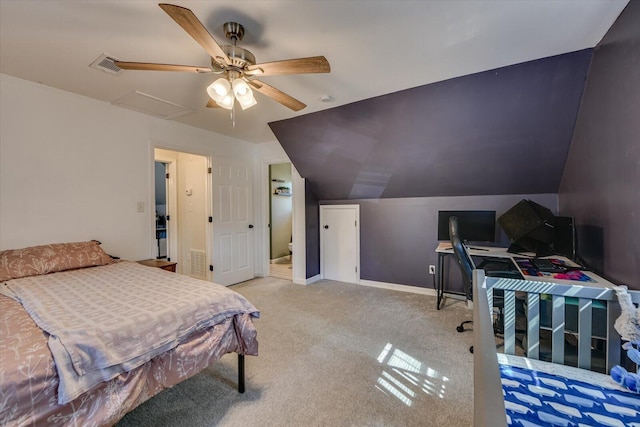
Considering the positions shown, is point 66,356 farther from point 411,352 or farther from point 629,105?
point 629,105

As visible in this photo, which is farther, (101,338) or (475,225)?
(475,225)

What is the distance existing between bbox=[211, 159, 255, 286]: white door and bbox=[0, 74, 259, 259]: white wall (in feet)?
2.73

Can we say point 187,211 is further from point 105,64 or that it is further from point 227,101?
point 227,101

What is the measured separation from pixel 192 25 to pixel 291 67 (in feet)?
1.84

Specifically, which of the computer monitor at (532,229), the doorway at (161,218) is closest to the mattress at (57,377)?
the computer monitor at (532,229)

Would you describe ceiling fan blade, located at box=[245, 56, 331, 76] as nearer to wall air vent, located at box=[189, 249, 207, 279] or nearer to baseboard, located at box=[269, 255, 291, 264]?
wall air vent, located at box=[189, 249, 207, 279]

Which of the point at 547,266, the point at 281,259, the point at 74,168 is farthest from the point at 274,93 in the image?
the point at 281,259

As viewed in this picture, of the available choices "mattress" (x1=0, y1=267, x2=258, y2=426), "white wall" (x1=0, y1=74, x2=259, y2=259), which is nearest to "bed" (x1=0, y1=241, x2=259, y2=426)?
"mattress" (x1=0, y1=267, x2=258, y2=426)

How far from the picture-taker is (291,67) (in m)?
1.63

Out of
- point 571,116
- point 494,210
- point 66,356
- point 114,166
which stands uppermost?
point 571,116

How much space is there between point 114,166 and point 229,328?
247cm

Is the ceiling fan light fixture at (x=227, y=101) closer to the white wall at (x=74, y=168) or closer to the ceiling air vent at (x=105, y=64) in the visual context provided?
the ceiling air vent at (x=105, y=64)

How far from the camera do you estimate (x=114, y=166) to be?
2969mm

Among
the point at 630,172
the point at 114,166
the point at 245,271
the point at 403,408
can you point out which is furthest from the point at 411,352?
the point at 114,166
